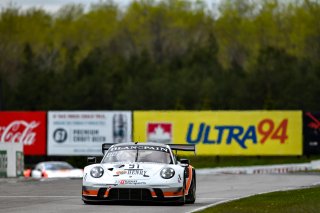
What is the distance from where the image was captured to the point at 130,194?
60.1ft

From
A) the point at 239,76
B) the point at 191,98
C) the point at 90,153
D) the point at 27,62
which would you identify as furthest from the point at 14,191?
the point at 27,62

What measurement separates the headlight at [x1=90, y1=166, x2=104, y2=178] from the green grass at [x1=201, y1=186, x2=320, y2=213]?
6.95 ft

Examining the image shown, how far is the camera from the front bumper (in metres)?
18.3

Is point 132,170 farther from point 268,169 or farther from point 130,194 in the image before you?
point 268,169

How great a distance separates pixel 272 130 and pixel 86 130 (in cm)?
910

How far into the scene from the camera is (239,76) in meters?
83.3

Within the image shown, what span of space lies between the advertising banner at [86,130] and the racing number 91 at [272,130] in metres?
6.46

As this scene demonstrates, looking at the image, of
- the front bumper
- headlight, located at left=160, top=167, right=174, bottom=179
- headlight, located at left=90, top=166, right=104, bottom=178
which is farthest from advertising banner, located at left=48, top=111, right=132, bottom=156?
the front bumper

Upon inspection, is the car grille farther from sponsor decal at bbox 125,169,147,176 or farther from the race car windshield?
the race car windshield

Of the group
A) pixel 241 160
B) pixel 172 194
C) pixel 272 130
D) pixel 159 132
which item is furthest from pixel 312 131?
pixel 172 194

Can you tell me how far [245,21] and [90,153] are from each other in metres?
63.7

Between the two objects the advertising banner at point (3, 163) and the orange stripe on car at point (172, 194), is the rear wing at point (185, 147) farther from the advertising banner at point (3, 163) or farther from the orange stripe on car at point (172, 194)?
the advertising banner at point (3, 163)

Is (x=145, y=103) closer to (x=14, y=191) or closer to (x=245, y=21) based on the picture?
(x=245, y=21)

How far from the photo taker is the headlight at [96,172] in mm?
18594
